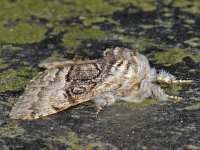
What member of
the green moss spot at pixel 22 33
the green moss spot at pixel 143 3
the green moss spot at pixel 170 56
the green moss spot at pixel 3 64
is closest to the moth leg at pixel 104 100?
the green moss spot at pixel 170 56

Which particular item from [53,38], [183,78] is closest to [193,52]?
[183,78]

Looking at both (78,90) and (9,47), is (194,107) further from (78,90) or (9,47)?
(9,47)

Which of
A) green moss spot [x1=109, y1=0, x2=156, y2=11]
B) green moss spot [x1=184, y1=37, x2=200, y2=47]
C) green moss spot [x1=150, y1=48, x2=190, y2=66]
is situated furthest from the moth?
green moss spot [x1=109, y1=0, x2=156, y2=11]

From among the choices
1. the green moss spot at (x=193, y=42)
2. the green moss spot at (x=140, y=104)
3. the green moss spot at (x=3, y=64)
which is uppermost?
the green moss spot at (x=193, y=42)

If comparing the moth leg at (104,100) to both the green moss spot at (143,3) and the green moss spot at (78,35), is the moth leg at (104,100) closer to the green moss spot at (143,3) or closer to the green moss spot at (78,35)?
the green moss spot at (78,35)

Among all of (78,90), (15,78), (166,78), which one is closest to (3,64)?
(15,78)

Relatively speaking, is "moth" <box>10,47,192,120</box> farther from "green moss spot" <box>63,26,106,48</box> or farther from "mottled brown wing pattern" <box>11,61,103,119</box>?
"green moss spot" <box>63,26,106,48</box>

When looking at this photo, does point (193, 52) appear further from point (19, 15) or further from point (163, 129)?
point (19, 15)
